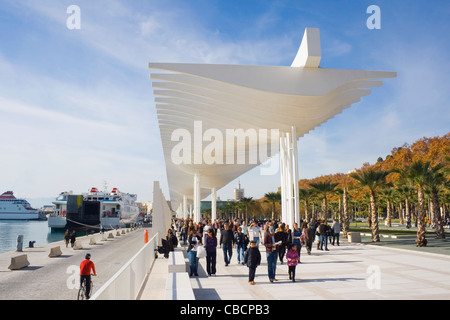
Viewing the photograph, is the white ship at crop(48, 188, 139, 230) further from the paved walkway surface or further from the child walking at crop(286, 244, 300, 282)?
the child walking at crop(286, 244, 300, 282)

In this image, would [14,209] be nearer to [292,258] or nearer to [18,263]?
[18,263]

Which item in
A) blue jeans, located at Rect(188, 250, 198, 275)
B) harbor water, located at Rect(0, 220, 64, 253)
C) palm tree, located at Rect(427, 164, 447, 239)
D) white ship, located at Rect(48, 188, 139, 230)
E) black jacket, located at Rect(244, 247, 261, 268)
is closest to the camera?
black jacket, located at Rect(244, 247, 261, 268)

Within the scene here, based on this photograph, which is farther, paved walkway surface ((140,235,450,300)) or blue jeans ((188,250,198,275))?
blue jeans ((188,250,198,275))

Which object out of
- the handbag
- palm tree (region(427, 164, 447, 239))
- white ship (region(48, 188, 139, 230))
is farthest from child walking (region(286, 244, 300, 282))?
white ship (region(48, 188, 139, 230))

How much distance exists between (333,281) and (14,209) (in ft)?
390

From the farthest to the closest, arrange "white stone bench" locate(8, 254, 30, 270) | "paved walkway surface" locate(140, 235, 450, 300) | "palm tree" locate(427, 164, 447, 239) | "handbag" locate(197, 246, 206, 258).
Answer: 1. "palm tree" locate(427, 164, 447, 239)
2. "white stone bench" locate(8, 254, 30, 270)
3. "handbag" locate(197, 246, 206, 258)
4. "paved walkway surface" locate(140, 235, 450, 300)

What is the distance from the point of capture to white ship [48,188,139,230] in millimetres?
58312

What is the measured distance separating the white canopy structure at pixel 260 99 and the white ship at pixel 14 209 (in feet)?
332

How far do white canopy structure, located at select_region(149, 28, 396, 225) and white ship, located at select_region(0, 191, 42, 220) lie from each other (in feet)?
332

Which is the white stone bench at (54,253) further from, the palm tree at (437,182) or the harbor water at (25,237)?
the palm tree at (437,182)

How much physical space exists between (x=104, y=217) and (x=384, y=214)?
2517 inches

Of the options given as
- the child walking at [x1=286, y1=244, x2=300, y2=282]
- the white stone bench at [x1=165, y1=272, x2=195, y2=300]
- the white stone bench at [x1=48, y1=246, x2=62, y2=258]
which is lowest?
the white stone bench at [x1=48, y1=246, x2=62, y2=258]

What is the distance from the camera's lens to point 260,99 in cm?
1653

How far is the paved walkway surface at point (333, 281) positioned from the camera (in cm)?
762
